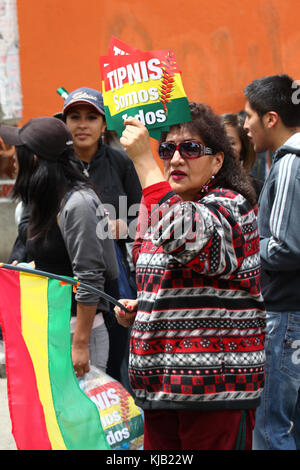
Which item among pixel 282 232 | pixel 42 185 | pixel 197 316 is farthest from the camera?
pixel 42 185

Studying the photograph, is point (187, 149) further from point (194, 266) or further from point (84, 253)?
point (84, 253)

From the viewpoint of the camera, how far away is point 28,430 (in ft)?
7.23

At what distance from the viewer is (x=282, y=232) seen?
2613mm

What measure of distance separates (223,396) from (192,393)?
0.33ft

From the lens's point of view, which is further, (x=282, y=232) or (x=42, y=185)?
(x=42, y=185)

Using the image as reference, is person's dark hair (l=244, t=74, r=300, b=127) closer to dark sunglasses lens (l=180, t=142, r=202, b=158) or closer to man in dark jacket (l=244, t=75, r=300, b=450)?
man in dark jacket (l=244, t=75, r=300, b=450)

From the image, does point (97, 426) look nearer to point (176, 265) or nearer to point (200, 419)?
point (200, 419)

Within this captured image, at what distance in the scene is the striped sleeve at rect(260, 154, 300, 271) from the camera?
261 cm

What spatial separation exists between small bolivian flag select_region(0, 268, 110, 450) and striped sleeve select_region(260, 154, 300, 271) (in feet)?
2.92

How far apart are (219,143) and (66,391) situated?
109 centimetres

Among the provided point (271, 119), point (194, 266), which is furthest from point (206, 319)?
point (271, 119)

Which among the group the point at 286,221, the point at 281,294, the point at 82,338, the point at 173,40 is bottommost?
the point at 82,338

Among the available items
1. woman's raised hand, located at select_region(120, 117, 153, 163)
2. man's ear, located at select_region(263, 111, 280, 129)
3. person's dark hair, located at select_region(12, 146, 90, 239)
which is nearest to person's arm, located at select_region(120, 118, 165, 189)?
woman's raised hand, located at select_region(120, 117, 153, 163)
